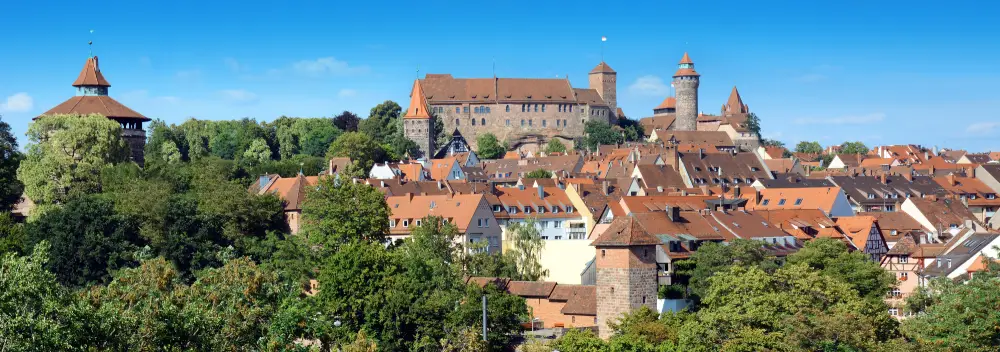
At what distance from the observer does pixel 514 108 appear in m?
142

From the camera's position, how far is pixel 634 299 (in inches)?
1781

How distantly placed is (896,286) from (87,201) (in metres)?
32.7

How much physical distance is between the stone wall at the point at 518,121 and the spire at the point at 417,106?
9.27 meters

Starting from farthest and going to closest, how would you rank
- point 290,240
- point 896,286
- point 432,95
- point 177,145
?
point 432,95 → point 177,145 → point 290,240 → point 896,286

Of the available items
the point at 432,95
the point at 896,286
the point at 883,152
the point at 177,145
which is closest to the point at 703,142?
the point at 883,152

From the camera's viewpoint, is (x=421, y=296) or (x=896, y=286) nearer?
(x=421, y=296)

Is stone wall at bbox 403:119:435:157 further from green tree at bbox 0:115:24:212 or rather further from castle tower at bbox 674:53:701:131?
green tree at bbox 0:115:24:212

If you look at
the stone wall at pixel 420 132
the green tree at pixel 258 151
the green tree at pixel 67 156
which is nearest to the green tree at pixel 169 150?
the green tree at pixel 258 151

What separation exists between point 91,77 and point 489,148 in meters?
47.5

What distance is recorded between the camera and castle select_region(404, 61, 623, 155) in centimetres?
14000

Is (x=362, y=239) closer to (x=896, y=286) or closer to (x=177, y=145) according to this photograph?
(x=896, y=286)

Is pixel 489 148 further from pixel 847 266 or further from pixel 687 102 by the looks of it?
pixel 847 266

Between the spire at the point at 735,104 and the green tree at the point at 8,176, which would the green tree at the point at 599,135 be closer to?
the spire at the point at 735,104

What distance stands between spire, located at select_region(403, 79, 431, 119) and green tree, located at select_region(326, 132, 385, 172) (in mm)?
18518
